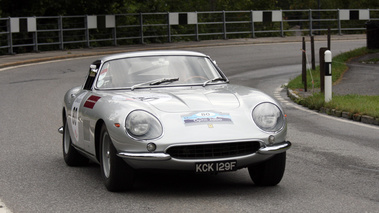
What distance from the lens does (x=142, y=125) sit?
711cm

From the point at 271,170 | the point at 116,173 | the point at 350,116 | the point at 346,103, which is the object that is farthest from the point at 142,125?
the point at 346,103

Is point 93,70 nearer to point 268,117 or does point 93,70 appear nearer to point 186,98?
point 186,98

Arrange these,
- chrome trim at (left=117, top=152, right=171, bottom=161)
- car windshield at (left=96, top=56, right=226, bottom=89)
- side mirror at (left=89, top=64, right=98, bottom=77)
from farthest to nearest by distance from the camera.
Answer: side mirror at (left=89, top=64, right=98, bottom=77) → car windshield at (left=96, top=56, right=226, bottom=89) → chrome trim at (left=117, top=152, right=171, bottom=161)

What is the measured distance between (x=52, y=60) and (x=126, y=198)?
2401 cm

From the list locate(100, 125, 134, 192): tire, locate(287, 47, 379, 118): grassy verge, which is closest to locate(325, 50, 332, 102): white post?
locate(287, 47, 379, 118): grassy verge

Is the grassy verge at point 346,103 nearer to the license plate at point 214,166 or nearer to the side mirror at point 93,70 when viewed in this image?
the side mirror at point 93,70

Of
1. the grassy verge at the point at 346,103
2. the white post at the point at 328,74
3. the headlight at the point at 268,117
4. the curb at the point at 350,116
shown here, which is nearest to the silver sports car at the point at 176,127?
the headlight at the point at 268,117

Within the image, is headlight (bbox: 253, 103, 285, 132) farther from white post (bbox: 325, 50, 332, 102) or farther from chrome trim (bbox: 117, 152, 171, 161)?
white post (bbox: 325, 50, 332, 102)

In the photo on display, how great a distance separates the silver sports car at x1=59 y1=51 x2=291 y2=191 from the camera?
23.0ft

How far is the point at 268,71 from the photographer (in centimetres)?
2520

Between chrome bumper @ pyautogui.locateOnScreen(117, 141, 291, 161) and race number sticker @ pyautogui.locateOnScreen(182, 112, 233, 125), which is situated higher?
race number sticker @ pyautogui.locateOnScreen(182, 112, 233, 125)

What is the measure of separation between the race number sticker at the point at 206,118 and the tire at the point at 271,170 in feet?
1.82

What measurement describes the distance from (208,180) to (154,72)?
53.4 inches

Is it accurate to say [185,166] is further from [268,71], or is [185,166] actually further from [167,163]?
[268,71]
